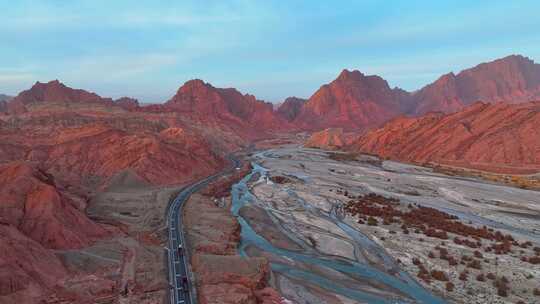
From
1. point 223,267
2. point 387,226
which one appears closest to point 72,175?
point 223,267

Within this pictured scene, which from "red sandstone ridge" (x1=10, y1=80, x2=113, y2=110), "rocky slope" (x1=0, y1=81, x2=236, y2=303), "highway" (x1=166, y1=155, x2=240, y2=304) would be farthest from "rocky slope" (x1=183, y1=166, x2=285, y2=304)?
"red sandstone ridge" (x1=10, y1=80, x2=113, y2=110)

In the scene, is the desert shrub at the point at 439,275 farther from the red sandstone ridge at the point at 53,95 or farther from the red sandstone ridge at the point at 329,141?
the red sandstone ridge at the point at 53,95

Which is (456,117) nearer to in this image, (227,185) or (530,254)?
(227,185)

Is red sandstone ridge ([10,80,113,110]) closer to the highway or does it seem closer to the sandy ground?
the sandy ground

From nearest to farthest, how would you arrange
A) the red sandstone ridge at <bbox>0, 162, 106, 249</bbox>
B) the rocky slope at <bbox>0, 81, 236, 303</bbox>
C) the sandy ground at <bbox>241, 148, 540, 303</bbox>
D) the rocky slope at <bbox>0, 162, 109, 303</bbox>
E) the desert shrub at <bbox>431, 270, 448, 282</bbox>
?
the rocky slope at <bbox>0, 162, 109, 303</bbox> → the rocky slope at <bbox>0, 81, 236, 303</bbox> → the sandy ground at <bbox>241, 148, 540, 303</bbox> → the desert shrub at <bbox>431, 270, 448, 282</bbox> → the red sandstone ridge at <bbox>0, 162, 106, 249</bbox>

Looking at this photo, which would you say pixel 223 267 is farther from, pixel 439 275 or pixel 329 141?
pixel 329 141

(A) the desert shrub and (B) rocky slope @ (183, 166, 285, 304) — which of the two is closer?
(B) rocky slope @ (183, 166, 285, 304)
